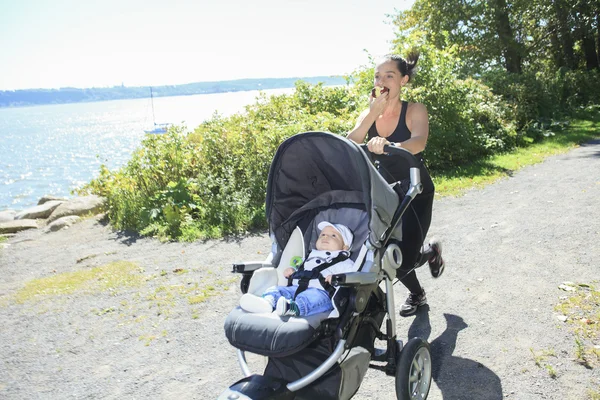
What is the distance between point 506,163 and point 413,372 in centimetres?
984

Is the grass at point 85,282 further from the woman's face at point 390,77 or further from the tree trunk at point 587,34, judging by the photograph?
the tree trunk at point 587,34

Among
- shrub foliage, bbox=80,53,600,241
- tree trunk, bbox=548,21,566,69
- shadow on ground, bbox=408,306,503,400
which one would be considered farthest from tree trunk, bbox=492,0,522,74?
shadow on ground, bbox=408,306,503,400

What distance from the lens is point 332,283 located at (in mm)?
2947

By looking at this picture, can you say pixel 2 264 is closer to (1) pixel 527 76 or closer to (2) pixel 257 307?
(2) pixel 257 307

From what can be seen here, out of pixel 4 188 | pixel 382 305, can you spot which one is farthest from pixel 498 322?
pixel 4 188

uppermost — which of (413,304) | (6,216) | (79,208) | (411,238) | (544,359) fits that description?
(411,238)

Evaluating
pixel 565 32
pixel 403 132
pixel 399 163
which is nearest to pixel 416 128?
pixel 403 132

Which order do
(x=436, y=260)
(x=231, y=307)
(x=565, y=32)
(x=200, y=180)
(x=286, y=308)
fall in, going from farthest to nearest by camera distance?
(x=565, y=32)
(x=200, y=180)
(x=231, y=307)
(x=436, y=260)
(x=286, y=308)

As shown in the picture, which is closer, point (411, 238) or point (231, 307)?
point (411, 238)

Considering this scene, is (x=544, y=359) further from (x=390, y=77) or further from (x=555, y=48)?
(x=555, y=48)

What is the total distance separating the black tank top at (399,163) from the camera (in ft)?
13.8

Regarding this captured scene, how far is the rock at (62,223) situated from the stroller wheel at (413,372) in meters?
10.2

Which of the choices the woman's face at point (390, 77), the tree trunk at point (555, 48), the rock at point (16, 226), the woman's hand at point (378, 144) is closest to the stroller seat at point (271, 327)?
the woman's hand at point (378, 144)

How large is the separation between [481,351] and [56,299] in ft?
17.8
